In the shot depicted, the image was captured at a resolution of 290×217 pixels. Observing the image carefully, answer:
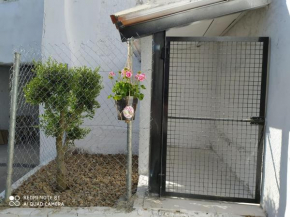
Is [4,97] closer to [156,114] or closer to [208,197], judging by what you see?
[156,114]

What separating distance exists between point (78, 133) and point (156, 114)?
1.23 metres

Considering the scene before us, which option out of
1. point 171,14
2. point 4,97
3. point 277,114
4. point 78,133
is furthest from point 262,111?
point 4,97

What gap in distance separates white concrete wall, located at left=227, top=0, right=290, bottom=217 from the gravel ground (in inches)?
71.0

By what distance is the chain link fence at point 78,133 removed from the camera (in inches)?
131

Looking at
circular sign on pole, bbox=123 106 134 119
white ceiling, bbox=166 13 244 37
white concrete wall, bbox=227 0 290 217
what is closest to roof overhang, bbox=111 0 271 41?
white concrete wall, bbox=227 0 290 217

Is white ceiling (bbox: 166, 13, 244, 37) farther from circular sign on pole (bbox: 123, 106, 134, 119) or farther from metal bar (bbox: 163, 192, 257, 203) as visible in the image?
metal bar (bbox: 163, 192, 257, 203)

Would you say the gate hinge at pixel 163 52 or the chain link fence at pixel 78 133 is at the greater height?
the gate hinge at pixel 163 52

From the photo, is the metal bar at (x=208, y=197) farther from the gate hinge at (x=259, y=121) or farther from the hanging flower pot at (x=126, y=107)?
the hanging flower pot at (x=126, y=107)

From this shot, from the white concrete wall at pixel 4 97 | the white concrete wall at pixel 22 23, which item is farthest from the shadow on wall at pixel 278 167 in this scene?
the white concrete wall at pixel 4 97

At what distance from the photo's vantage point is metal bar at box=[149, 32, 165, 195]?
10.5 feet

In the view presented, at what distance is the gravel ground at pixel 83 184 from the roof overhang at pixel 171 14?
2083 millimetres

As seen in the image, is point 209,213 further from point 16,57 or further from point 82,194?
point 16,57

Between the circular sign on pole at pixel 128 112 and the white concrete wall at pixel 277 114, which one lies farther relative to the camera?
the circular sign on pole at pixel 128 112

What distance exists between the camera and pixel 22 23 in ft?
24.1
